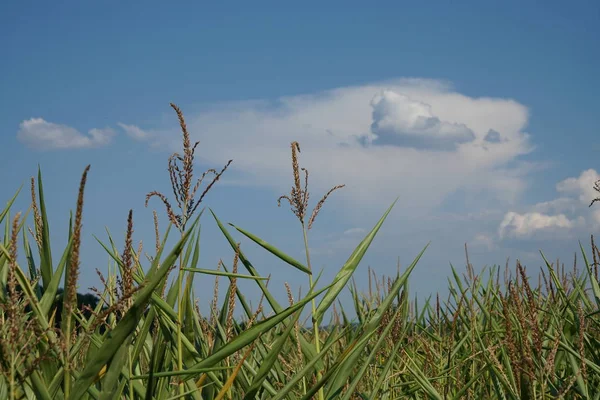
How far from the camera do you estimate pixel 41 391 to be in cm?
140

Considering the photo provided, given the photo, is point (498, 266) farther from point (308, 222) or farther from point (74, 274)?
point (74, 274)

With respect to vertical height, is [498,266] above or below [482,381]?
above

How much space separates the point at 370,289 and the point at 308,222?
2.83m

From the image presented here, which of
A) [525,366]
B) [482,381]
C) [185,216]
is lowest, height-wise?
[482,381]

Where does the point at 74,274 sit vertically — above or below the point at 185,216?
below

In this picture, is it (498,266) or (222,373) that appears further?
(498,266)

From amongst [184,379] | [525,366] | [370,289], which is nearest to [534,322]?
[525,366]

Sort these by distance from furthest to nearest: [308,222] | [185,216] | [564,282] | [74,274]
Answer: [564,282] → [308,222] → [185,216] → [74,274]

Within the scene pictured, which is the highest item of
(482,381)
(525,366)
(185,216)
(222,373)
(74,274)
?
(185,216)

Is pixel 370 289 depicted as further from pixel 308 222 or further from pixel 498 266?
pixel 308 222

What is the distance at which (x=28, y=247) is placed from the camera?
280 centimetres

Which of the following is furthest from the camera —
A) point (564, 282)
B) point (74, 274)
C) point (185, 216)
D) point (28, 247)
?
point (564, 282)

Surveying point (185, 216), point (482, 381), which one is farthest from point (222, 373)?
point (482, 381)

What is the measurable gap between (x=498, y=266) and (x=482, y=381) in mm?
1835
